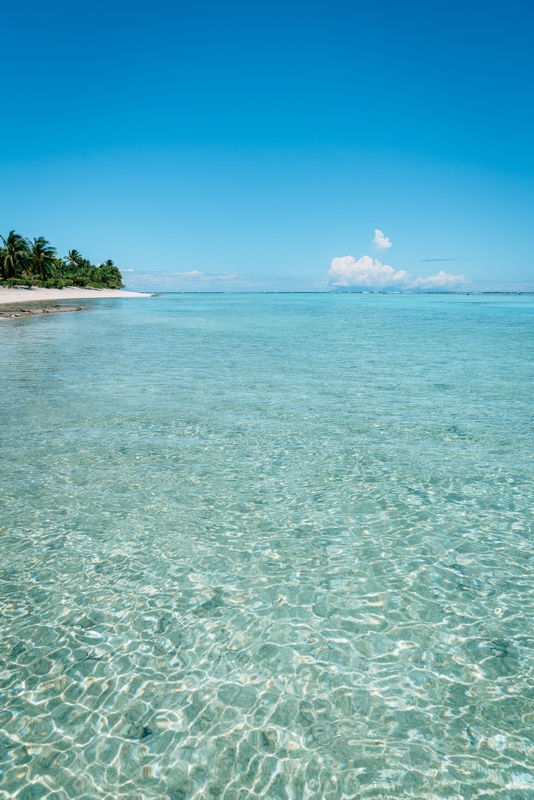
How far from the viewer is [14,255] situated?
278ft

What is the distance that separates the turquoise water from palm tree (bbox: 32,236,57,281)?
97.0 m

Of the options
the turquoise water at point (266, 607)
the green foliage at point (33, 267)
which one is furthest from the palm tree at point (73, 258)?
the turquoise water at point (266, 607)

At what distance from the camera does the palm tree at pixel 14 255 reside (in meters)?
84.0

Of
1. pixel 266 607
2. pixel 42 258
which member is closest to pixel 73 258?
pixel 42 258

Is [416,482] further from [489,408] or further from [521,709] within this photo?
[489,408]

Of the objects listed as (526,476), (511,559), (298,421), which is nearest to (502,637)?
(511,559)

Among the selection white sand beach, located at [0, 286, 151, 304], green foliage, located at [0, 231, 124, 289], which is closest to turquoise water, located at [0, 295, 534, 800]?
white sand beach, located at [0, 286, 151, 304]

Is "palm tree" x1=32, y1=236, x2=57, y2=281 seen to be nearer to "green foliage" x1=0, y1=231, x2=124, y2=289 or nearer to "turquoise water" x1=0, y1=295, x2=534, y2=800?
"green foliage" x1=0, y1=231, x2=124, y2=289

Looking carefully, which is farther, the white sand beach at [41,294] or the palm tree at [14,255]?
the palm tree at [14,255]

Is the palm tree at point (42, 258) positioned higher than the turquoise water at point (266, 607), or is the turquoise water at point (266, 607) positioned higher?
the palm tree at point (42, 258)

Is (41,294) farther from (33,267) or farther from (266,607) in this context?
(266,607)

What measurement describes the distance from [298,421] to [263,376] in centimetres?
584

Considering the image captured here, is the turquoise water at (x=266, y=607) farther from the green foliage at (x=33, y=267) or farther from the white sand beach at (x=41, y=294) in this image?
the green foliage at (x=33, y=267)

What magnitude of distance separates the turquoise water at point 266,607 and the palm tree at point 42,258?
96987 millimetres
